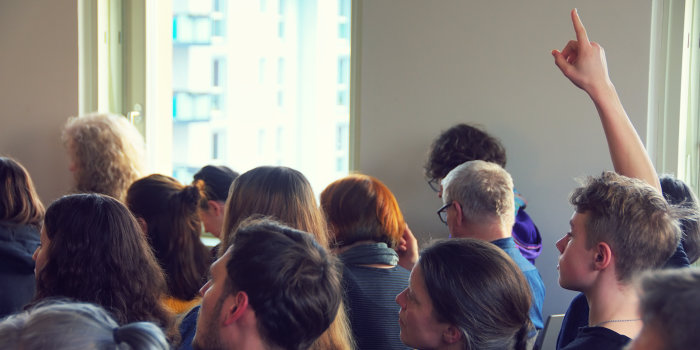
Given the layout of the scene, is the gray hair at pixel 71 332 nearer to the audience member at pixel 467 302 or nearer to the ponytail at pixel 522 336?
the audience member at pixel 467 302

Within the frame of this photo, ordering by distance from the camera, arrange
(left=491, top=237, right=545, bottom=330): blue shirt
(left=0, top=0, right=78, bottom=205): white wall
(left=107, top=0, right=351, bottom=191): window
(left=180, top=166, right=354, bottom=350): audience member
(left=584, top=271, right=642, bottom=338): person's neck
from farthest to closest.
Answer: (left=107, top=0, right=351, bottom=191): window < (left=0, top=0, right=78, bottom=205): white wall < (left=491, top=237, right=545, bottom=330): blue shirt < (left=180, top=166, right=354, bottom=350): audience member < (left=584, top=271, right=642, bottom=338): person's neck

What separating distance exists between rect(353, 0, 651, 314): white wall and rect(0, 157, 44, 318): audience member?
1.56 metres

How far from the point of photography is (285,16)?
565cm

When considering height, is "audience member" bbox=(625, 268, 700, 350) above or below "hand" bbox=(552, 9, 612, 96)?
below

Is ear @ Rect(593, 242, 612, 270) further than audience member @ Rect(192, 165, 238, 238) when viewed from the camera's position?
No

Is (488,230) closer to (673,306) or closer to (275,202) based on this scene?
(275,202)

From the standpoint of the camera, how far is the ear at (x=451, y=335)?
5.06 feet

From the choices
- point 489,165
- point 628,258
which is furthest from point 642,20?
point 628,258

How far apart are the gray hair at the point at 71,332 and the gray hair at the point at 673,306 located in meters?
0.70

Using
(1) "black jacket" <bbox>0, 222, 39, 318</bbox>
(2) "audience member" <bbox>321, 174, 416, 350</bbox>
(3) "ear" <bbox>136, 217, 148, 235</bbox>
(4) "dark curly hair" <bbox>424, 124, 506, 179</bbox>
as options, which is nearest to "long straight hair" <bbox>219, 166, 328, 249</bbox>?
(2) "audience member" <bbox>321, 174, 416, 350</bbox>

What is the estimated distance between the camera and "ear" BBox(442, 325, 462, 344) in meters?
1.54

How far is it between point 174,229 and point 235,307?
120 cm

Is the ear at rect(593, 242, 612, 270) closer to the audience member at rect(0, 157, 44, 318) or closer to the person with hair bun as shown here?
the person with hair bun

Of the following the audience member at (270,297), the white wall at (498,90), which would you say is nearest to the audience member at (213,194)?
the white wall at (498,90)
